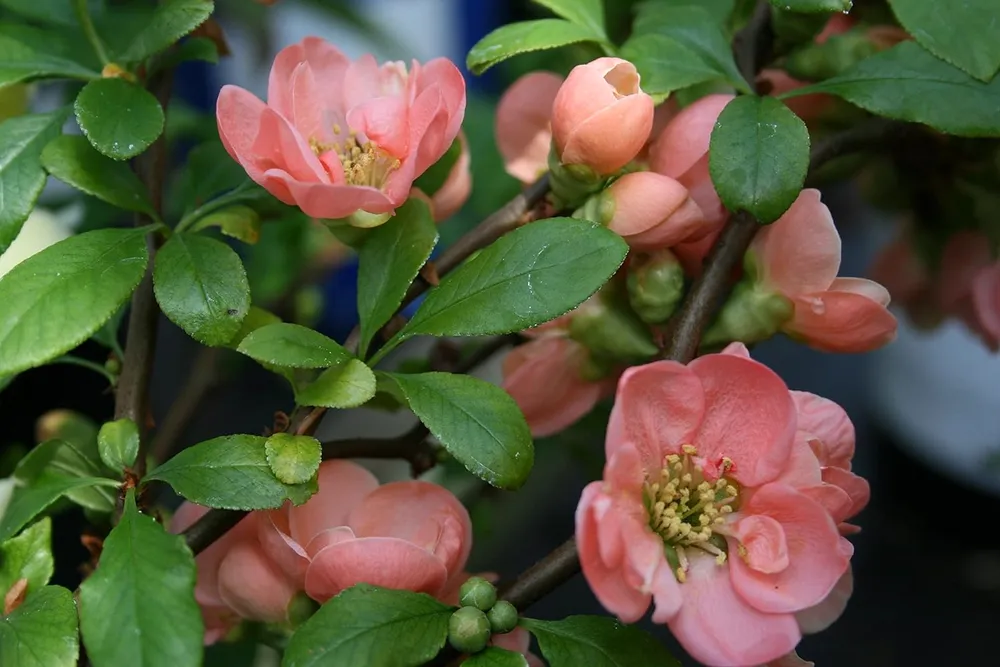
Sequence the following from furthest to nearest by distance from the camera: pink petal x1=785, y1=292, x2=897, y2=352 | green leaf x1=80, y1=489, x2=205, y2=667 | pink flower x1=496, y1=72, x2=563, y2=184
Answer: pink flower x1=496, y1=72, x2=563, y2=184
pink petal x1=785, y1=292, x2=897, y2=352
green leaf x1=80, y1=489, x2=205, y2=667

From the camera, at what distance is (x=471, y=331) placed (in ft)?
1.16

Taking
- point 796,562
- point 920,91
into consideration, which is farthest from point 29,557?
point 920,91

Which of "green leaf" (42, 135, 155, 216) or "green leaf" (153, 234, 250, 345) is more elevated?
"green leaf" (42, 135, 155, 216)

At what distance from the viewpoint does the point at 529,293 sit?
351mm

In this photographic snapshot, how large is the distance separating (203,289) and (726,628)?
22 centimetres

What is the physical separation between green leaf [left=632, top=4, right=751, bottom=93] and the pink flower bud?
0.14 feet

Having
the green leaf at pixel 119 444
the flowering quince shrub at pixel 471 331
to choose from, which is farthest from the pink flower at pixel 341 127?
the green leaf at pixel 119 444

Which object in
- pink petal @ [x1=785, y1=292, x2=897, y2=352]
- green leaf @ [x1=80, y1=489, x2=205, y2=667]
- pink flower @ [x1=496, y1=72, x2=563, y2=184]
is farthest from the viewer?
pink flower @ [x1=496, y1=72, x2=563, y2=184]

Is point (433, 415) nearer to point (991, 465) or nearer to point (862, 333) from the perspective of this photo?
point (862, 333)

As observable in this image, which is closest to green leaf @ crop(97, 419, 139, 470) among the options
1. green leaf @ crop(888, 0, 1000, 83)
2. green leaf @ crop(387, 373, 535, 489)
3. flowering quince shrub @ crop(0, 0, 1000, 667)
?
flowering quince shrub @ crop(0, 0, 1000, 667)

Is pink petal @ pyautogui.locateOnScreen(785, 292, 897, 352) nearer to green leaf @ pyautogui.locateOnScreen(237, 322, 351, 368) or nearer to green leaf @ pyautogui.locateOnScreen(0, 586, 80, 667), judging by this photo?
green leaf @ pyautogui.locateOnScreen(237, 322, 351, 368)

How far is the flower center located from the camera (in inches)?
14.6

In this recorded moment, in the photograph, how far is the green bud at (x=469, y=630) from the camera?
341mm

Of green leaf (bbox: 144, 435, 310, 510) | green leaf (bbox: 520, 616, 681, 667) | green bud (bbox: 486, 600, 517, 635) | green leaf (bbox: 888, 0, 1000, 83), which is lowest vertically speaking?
green leaf (bbox: 520, 616, 681, 667)
